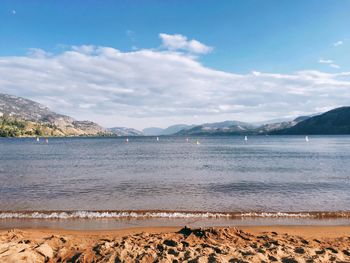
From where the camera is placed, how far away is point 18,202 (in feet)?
90.3

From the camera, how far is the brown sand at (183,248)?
12914 mm

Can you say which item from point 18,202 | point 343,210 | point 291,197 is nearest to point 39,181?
point 18,202

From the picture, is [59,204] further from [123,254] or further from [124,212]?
[123,254]

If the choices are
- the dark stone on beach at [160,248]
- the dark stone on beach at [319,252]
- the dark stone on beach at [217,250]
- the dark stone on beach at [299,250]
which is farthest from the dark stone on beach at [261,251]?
the dark stone on beach at [160,248]

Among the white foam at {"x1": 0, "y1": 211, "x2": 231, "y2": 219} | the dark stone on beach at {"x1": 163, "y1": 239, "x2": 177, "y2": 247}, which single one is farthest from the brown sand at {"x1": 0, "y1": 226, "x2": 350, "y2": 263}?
the white foam at {"x1": 0, "y1": 211, "x2": 231, "y2": 219}

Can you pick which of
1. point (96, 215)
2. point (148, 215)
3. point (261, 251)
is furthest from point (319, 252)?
point (96, 215)

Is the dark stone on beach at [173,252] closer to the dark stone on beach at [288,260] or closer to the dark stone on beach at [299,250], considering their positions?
the dark stone on beach at [288,260]

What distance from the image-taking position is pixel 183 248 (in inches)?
558

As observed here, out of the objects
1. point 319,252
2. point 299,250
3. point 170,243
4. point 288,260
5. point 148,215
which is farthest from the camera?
point 148,215

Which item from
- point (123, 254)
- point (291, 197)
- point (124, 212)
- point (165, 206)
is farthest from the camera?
point (291, 197)

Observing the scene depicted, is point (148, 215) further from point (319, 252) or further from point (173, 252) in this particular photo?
point (319, 252)

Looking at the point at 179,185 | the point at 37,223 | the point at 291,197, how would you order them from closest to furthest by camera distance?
the point at 37,223 < the point at 291,197 < the point at 179,185

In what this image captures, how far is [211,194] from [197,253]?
59.7 feet

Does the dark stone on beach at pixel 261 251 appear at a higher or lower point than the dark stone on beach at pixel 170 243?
lower
